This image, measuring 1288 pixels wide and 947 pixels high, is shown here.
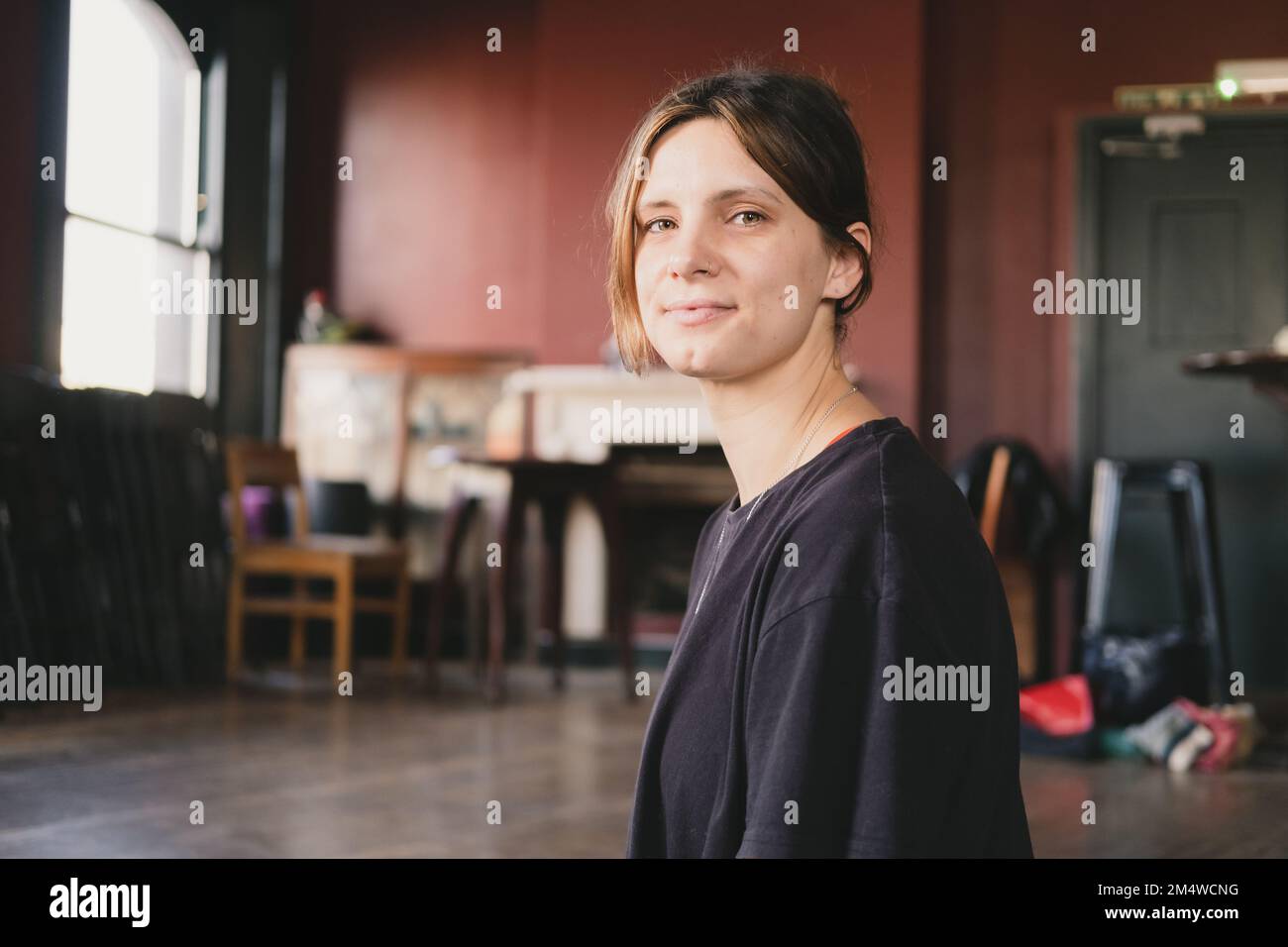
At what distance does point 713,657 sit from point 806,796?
0.17 m

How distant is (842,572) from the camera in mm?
797

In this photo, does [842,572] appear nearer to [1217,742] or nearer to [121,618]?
[1217,742]

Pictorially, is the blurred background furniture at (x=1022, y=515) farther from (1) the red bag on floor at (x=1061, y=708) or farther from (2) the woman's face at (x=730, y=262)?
(2) the woman's face at (x=730, y=262)

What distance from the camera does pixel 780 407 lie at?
3.32 feet

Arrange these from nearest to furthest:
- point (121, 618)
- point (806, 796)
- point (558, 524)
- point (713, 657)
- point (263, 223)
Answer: point (806, 796)
point (713, 657)
point (121, 618)
point (558, 524)
point (263, 223)

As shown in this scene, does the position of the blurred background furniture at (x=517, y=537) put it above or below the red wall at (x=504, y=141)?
below

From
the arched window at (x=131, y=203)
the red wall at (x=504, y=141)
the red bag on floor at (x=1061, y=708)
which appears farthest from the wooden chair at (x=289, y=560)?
the red bag on floor at (x=1061, y=708)

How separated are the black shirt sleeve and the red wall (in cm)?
585

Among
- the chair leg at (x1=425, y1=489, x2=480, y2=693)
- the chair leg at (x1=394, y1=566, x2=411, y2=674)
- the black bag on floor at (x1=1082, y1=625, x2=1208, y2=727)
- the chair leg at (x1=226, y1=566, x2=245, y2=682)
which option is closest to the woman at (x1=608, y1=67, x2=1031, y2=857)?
the black bag on floor at (x1=1082, y1=625, x2=1208, y2=727)

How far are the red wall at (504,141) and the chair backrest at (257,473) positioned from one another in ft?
4.86

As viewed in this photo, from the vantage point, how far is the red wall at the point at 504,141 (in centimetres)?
682
